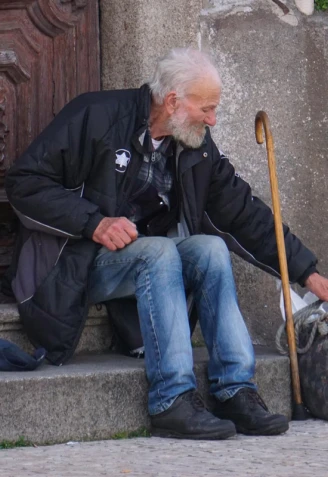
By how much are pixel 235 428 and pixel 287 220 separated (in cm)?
141

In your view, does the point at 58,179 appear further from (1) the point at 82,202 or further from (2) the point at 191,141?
(2) the point at 191,141

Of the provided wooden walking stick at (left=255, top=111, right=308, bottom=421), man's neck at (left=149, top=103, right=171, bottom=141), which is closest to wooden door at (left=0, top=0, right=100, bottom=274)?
man's neck at (left=149, top=103, right=171, bottom=141)

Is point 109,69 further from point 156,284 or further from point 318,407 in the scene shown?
point 318,407

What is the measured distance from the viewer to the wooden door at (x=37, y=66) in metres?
4.88

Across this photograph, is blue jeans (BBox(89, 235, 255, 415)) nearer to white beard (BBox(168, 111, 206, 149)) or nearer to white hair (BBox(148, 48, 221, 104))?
white beard (BBox(168, 111, 206, 149))

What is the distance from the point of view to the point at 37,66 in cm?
494

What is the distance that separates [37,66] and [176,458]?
2.09 m

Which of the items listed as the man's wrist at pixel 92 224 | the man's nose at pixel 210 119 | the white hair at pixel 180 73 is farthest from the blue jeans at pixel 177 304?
the white hair at pixel 180 73

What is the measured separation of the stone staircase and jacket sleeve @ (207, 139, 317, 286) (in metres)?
0.45

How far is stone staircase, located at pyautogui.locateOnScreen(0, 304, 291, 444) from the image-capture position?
381 cm

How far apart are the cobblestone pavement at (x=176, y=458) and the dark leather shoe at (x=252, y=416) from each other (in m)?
0.04

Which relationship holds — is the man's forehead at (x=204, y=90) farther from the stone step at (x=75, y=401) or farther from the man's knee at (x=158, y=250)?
the stone step at (x=75, y=401)

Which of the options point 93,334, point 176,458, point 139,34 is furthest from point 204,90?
point 176,458

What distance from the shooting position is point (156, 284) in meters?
3.98
